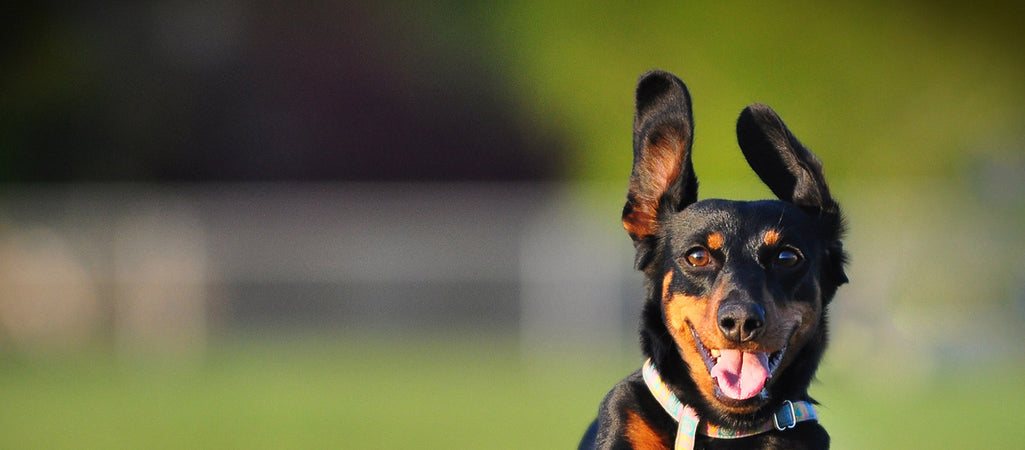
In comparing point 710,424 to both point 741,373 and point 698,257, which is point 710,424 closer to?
point 741,373

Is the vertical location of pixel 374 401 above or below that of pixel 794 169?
below

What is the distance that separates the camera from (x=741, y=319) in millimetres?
3664

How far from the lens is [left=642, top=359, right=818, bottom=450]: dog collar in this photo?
12.9 ft

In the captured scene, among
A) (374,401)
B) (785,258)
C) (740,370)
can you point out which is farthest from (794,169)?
(374,401)

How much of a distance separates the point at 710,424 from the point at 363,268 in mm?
11012

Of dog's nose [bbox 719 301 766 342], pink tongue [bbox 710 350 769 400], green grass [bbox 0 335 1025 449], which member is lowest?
green grass [bbox 0 335 1025 449]

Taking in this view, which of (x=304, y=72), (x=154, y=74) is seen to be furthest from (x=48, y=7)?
(x=304, y=72)

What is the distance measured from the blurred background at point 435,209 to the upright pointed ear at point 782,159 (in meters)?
0.58

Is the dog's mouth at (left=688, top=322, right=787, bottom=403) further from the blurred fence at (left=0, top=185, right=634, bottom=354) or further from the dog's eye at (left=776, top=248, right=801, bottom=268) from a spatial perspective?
the blurred fence at (left=0, top=185, right=634, bottom=354)

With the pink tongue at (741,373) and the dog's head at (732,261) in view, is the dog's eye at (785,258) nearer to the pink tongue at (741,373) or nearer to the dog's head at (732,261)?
the dog's head at (732,261)

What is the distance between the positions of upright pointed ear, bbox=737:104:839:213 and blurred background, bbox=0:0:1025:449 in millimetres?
582

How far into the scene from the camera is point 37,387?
11.0 metres

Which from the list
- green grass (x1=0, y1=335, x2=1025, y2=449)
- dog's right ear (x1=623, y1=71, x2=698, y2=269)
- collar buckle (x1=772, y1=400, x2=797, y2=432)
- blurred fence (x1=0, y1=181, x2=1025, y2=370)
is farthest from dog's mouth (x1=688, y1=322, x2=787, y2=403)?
blurred fence (x1=0, y1=181, x2=1025, y2=370)

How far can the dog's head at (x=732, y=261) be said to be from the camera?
12.5 feet
